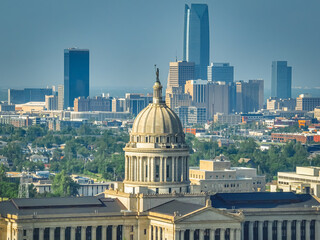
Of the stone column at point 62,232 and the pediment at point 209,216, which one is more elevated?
the pediment at point 209,216

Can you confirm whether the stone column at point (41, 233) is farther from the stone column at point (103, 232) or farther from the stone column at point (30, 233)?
the stone column at point (103, 232)

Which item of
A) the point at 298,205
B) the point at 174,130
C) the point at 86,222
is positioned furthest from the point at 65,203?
the point at 298,205

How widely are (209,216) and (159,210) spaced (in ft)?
14.1

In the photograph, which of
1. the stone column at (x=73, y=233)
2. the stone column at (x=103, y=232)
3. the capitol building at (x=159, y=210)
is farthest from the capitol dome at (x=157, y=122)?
the stone column at (x=73, y=233)

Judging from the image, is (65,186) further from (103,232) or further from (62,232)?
(62,232)

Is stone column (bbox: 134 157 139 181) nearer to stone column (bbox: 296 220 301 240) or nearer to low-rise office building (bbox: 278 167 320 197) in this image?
stone column (bbox: 296 220 301 240)

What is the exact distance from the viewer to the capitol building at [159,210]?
107 meters

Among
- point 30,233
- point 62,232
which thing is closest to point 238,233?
point 62,232

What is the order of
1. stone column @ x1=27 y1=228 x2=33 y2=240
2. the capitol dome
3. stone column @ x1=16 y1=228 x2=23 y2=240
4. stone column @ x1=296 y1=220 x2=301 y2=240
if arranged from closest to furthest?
stone column @ x1=16 y1=228 x2=23 y2=240 → stone column @ x1=27 y1=228 x2=33 y2=240 → the capitol dome → stone column @ x1=296 y1=220 x2=301 y2=240

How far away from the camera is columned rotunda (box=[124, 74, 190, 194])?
11362 centimetres

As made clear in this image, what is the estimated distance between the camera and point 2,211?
108188 mm

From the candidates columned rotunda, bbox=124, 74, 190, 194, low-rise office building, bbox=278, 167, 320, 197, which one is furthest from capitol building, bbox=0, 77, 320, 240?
low-rise office building, bbox=278, 167, 320, 197

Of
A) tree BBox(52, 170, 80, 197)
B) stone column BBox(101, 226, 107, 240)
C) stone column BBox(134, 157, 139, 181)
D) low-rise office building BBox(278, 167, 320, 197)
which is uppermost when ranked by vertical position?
stone column BBox(134, 157, 139, 181)

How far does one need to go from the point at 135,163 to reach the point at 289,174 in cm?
5523
